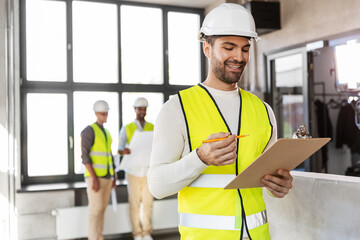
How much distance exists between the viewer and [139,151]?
495 cm

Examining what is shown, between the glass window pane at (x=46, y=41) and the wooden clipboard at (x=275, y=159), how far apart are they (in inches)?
180

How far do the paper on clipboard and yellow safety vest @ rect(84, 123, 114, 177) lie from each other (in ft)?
1.13

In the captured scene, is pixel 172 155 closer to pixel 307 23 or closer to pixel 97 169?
pixel 97 169

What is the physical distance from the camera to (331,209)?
1866 mm

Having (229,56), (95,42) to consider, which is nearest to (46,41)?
(95,42)

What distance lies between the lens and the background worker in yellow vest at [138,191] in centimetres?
498

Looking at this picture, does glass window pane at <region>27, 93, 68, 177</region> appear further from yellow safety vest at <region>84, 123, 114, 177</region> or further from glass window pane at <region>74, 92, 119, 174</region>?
yellow safety vest at <region>84, 123, 114, 177</region>

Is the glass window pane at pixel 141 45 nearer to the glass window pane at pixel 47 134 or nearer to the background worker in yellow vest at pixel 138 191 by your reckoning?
the background worker in yellow vest at pixel 138 191

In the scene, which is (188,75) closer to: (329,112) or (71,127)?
(71,127)

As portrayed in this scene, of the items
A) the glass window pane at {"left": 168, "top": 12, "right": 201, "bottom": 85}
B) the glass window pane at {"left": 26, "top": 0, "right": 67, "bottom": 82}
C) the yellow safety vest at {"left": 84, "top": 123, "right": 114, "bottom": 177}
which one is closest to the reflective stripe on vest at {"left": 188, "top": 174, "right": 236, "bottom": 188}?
the yellow safety vest at {"left": 84, "top": 123, "right": 114, "bottom": 177}

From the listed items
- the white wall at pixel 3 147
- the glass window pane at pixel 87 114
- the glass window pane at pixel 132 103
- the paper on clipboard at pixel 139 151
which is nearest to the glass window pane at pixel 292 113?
the paper on clipboard at pixel 139 151

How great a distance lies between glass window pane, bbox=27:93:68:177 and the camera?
5.25 meters

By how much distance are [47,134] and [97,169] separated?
1.21 meters

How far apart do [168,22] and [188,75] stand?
2.72 ft
